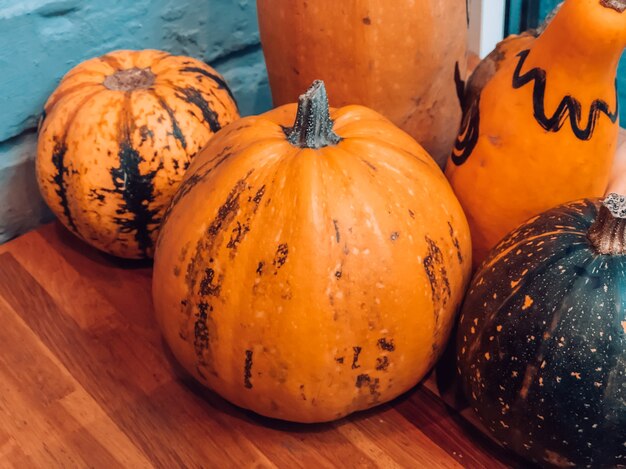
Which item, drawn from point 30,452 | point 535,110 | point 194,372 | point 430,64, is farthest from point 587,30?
point 30,452

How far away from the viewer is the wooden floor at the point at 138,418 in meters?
0.76

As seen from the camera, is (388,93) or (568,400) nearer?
(568,400)

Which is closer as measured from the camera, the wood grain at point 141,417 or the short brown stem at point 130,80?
the wood grain at point 141,417

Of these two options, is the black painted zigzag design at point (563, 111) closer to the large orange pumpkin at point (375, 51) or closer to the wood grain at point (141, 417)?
the large orange pumpkin at point (375, 51)

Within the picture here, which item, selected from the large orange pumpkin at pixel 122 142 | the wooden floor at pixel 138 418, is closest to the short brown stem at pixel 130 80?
the large orange pumpkin at pixel 122 142

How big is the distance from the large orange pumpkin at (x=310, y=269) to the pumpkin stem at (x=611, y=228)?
14 cm

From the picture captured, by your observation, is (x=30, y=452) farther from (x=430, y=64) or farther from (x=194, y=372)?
(x=430, y=64)

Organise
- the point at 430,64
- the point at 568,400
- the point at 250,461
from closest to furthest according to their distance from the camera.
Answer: the point at 568,400 → the point at 250,461 → the point at 430,64

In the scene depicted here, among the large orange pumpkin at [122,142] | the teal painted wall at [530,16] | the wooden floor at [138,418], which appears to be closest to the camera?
the wooden floor at [138,418]

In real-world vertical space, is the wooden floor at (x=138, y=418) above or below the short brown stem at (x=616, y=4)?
below

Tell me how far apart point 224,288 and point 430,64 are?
16.8 inches

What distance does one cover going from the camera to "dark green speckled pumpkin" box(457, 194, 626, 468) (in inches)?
25.3

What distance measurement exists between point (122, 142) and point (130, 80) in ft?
0.32

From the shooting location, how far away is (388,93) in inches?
37.8
